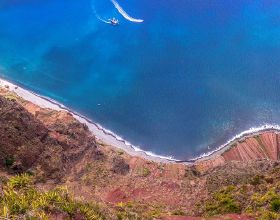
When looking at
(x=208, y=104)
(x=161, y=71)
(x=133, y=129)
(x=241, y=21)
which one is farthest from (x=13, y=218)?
(x=241, y=21)

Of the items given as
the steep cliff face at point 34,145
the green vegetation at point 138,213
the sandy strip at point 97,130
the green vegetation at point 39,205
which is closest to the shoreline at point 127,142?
the sandy strip at point 97,130

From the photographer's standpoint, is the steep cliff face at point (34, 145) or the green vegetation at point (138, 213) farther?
the steep cliff face at point (34, 145)

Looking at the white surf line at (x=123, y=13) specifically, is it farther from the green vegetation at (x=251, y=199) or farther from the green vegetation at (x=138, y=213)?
the green vegetation at (x=138, y=213)

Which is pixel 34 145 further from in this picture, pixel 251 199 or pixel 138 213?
pixel 251 199

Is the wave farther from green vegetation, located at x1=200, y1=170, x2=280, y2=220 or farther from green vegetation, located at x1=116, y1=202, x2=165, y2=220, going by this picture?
green vegetation, located at x1=116, y1=202, x2=165, y2=220

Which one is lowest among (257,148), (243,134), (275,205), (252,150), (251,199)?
(275,205)

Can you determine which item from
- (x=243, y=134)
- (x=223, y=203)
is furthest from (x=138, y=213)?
(x=243, y=134)

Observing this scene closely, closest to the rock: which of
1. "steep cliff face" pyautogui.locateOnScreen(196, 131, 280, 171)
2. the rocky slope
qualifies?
the rocky slope
